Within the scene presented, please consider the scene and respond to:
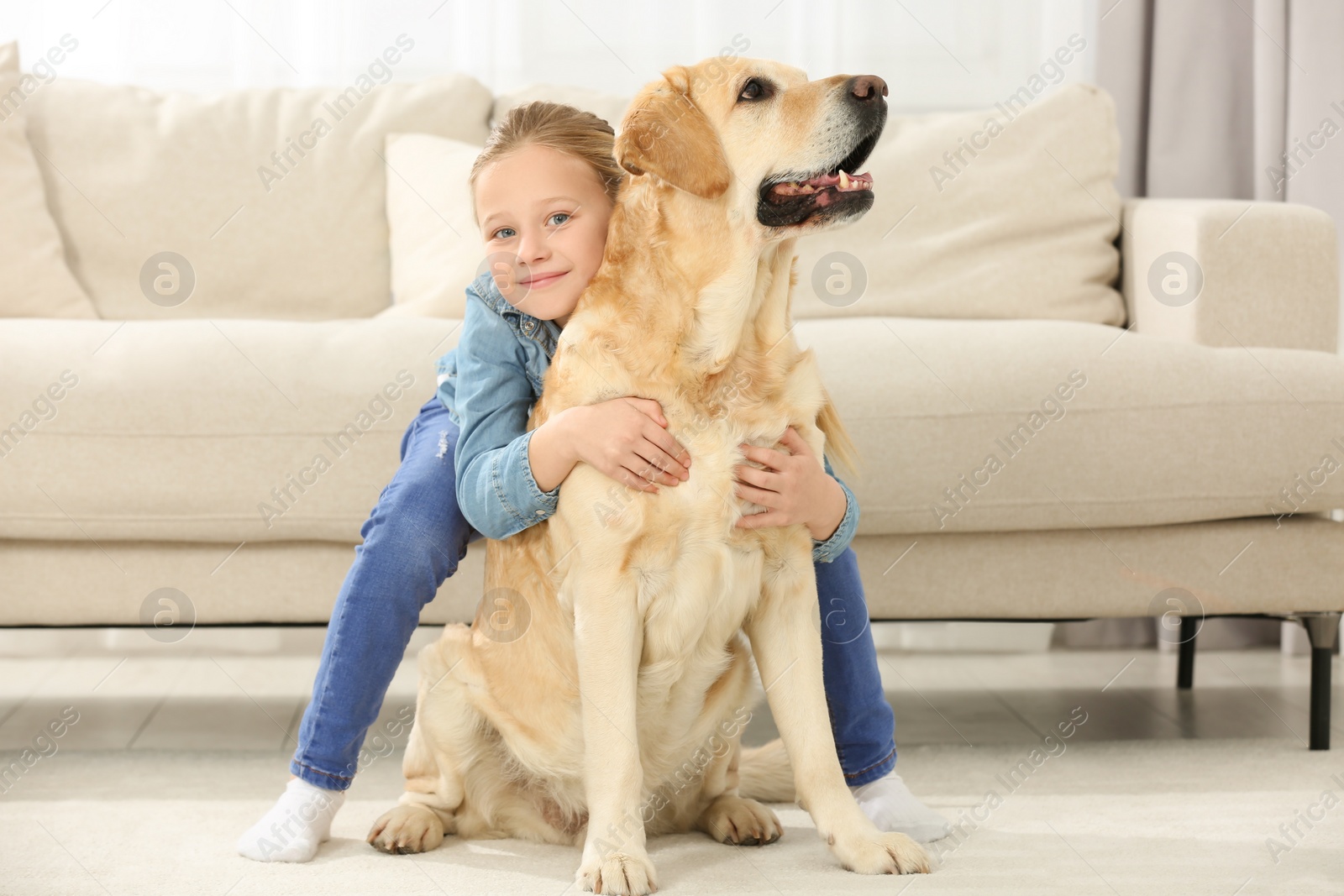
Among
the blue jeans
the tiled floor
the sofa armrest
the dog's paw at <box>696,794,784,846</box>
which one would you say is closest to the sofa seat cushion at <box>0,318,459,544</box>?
the blue jeans

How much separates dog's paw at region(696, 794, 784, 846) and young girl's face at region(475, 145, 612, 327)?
0.68 metres

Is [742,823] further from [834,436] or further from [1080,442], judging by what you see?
[1080,442]

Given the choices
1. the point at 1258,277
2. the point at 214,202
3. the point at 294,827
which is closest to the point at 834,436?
the point at 294,827

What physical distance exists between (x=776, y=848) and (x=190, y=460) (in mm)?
1130

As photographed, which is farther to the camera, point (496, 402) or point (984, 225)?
point (984, 225)

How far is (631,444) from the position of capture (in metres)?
1.28

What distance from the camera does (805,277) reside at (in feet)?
8.43

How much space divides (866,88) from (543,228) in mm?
444

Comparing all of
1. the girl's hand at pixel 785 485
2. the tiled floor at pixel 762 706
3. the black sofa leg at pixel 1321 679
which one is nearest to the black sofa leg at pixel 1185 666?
the tiled floor at pixel 762 706

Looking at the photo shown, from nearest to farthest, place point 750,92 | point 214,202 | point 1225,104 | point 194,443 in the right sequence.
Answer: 1. point 750,92
2. point 194,443
3. point 214,202
4. point 1225,104

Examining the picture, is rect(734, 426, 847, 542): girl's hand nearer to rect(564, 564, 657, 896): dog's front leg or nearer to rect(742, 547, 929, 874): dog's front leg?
rect(742, 547, 929, 874): dog's front leg

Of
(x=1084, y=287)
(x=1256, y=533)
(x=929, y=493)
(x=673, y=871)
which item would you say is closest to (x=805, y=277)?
(x=1084, y=287)

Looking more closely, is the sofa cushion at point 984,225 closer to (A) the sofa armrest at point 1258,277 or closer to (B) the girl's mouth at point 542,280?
(A) the sofa armrest at point 1258,277

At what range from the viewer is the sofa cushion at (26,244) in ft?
8.00
